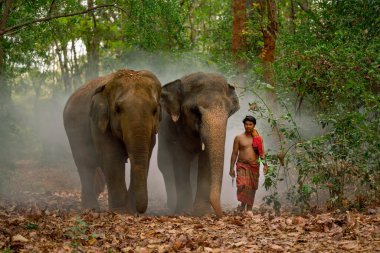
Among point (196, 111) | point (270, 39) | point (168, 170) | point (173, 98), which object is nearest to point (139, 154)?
point (196, 111)

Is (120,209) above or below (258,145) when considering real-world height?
below

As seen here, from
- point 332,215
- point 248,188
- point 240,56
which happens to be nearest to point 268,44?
point 240,56

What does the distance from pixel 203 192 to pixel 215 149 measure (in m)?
1.09

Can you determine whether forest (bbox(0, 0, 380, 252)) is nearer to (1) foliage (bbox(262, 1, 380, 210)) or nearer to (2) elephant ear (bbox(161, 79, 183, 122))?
(1) foliage (bbox(262, 1, 380, 210))

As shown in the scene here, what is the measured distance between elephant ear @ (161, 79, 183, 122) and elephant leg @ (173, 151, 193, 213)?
3.25 ft

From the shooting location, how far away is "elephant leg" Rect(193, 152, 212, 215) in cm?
1141

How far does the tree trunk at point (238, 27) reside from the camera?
757 inches

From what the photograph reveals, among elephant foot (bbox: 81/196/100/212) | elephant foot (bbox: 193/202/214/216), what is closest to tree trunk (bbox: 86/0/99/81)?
elephant foot (bbox: 81/196/100/212)

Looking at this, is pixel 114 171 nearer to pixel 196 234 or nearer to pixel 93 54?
pixel 196 234

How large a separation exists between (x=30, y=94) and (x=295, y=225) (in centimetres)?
4702

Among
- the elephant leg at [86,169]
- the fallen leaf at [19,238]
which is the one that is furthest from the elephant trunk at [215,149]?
the elephant leg at [86,169]

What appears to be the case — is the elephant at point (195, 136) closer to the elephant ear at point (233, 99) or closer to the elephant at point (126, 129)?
the elephant ear at point (233, 99)

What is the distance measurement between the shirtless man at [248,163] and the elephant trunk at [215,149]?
0.82m

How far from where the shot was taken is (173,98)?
12.1 m
